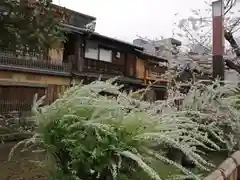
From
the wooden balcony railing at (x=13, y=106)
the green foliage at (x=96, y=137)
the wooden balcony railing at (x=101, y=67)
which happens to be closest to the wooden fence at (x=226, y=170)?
the green foliage at (x=96, y=137)

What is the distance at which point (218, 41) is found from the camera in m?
7.25

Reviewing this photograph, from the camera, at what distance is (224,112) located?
17.8ft

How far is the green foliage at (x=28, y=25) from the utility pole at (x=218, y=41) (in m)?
4.03

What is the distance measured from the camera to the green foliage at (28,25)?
4.34 meters

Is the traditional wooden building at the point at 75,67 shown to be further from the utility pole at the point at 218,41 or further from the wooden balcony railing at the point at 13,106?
the utility pole at the point at 218,41

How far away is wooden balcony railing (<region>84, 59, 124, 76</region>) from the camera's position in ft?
68.6

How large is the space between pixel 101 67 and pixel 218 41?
1488cm

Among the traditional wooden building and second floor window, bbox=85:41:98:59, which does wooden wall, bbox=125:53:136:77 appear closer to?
the traditional wooden building

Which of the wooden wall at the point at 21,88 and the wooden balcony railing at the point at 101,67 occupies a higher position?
the wooden balcony railing at the point at 101,67

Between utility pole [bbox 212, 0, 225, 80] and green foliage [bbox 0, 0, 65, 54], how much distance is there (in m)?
4.03

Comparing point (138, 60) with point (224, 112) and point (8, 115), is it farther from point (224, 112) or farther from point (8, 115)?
point (224, 112)

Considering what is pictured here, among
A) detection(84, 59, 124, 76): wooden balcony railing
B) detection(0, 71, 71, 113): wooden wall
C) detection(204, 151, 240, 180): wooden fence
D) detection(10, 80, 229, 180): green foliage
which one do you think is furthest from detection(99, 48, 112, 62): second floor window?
detection(10, 80, 229, 180): green foliage

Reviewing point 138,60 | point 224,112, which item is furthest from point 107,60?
point 224,112

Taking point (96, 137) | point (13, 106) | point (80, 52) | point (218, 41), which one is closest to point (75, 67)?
point (80, 52)
